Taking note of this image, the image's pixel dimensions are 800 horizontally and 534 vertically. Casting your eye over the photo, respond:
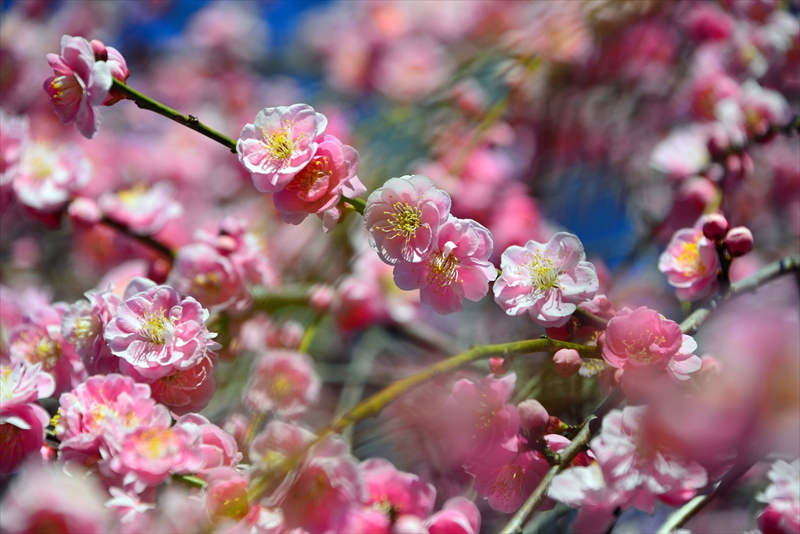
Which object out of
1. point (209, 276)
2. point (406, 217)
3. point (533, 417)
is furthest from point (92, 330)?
point (533, 417)

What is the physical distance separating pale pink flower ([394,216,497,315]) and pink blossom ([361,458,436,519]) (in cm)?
19

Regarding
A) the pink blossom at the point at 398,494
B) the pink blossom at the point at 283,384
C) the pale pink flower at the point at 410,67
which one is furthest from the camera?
the pale pink flower at the point at 410,67

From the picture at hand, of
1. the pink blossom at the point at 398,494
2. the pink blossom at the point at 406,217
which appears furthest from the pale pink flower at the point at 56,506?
the pink blossom at the point at 406,217

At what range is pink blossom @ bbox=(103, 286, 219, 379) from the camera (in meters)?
0.58

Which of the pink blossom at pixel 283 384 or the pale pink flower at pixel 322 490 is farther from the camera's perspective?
the pink blossom at pixel 283 384

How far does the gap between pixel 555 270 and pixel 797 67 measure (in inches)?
37.4

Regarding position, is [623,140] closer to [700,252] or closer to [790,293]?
[790,293]

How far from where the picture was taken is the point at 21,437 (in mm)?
621

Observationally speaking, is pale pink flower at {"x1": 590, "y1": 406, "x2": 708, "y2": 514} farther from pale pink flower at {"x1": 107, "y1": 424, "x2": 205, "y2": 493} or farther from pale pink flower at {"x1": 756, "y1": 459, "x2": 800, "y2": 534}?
pale pink flower at {"x1": 107, "y1": 424, "x2": 205, "y2": 493}

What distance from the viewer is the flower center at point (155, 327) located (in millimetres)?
578

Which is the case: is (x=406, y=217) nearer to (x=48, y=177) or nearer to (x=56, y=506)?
(x=56, y=506)

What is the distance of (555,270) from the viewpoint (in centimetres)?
57

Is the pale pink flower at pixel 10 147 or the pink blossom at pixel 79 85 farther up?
the pink blossom at pixel 79 85

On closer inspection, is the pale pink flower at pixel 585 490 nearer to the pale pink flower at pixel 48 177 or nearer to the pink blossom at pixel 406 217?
the pink blossom at pixel 406 217
